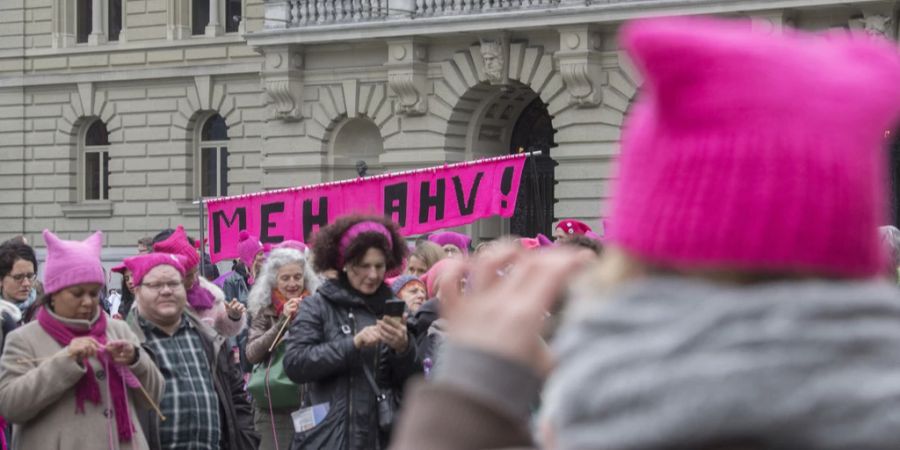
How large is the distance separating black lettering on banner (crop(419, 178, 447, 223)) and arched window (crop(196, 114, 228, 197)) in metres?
16.2

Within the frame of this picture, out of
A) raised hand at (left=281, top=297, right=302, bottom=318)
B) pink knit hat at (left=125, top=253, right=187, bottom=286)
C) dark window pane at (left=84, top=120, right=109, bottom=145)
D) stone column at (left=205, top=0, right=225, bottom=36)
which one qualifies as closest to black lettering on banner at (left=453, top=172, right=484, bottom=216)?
raised hand at (left=281, top=297, right=302, bottom=318)

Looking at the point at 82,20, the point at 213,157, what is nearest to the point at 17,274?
the point at 213,157

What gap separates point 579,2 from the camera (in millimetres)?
26359

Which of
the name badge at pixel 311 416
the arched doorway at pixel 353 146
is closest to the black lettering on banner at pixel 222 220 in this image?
the name badge at pixel 311 416

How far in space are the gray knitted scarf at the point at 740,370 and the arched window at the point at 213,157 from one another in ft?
101

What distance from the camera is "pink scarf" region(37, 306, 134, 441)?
626 centimetres

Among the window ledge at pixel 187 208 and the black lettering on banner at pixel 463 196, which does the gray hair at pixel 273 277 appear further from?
the window ledge at pixel 187 208

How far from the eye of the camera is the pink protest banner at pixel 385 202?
15.8 metres

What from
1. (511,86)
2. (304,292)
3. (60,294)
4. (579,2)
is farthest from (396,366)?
(511,86)

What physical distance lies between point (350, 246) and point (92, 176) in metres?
27.3

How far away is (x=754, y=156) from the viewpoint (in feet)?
4.66

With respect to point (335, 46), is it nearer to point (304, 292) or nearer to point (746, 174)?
point (304, 292)

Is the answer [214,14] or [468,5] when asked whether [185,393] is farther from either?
[214,14]

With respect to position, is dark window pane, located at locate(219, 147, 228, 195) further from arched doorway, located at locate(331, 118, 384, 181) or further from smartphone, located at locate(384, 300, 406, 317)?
smartphone, located at locate(384, 300, 406, 317)
